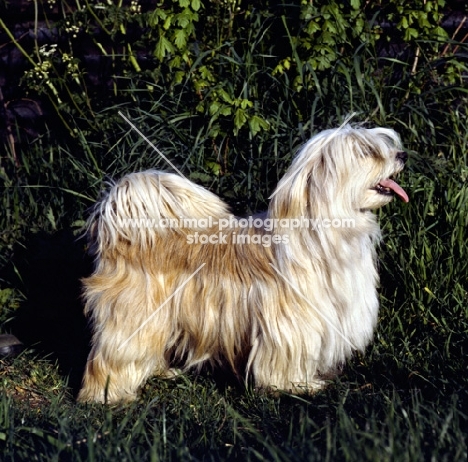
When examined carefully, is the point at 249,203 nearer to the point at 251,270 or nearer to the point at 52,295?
the point at 251,270

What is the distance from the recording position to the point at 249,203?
489cm

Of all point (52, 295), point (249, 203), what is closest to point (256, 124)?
point (249, 203)

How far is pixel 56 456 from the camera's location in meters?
2.79

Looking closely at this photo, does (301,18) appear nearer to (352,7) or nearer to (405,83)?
(352,7)

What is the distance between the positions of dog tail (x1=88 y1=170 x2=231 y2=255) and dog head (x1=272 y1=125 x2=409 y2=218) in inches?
17.0

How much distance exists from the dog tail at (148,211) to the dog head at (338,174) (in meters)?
0.43

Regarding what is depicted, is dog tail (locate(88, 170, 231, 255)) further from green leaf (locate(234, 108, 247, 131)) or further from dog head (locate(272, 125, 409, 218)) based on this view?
green leaf (locate(234, 108, 247, 131))

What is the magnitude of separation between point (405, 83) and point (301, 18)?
750 millimetres

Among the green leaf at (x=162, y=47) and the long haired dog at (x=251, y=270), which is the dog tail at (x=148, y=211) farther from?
the green leaf at (x=162, y=47)

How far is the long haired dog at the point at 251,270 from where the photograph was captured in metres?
3.69

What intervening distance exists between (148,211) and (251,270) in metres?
0.55

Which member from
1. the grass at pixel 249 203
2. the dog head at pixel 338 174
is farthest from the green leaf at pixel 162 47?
the dog head at pixel 338 174

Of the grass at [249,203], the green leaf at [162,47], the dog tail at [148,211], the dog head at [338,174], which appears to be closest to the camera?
the dog head at [338,174]

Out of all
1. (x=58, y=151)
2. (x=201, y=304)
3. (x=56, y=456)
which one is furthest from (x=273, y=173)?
(x=56, y=456)
